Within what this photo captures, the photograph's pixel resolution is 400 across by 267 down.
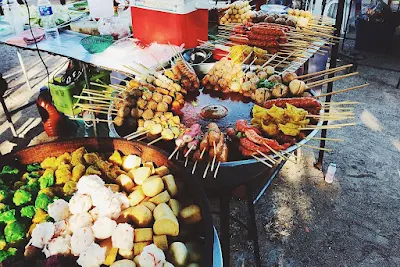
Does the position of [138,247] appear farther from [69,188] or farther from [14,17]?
[14,17]

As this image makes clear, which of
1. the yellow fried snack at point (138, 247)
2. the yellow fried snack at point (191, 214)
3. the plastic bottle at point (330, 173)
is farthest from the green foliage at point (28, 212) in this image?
the plastic bottle at point (330, 173)

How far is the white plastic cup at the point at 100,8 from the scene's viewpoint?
5.15 metres

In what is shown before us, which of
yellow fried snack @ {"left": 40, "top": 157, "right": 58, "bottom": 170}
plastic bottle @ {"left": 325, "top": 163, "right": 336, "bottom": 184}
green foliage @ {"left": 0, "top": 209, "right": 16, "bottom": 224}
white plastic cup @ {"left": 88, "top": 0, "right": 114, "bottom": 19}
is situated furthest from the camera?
white plastic cup @ {"left": 88, "top": 0, "right": 114, "bottom": 19}

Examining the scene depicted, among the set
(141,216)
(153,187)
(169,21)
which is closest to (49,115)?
(169,21)

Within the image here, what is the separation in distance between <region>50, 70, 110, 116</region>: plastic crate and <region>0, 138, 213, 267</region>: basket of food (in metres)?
3.26

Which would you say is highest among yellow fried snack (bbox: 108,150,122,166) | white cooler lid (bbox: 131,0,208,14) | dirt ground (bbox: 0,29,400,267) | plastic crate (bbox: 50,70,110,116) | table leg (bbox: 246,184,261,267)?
white cooler lid (bbox: 131,0,208,14)

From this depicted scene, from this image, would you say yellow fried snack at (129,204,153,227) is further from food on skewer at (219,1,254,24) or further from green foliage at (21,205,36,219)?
food on skewer at (219,1,254,24)

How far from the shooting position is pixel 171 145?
2855 mm

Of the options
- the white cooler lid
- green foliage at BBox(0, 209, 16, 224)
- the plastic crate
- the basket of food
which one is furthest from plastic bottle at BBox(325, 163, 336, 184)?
green foliage at BBox(0, 209, 16, 224)

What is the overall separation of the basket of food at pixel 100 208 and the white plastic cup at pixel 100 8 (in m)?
3.47

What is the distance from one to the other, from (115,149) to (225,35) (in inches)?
127

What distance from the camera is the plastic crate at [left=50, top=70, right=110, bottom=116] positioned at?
5.40m

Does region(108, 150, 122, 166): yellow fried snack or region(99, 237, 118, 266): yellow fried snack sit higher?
region(108, 150, 122, 166): yellow fried snack

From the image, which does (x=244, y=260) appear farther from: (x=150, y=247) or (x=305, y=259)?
(x=150, y=247)
